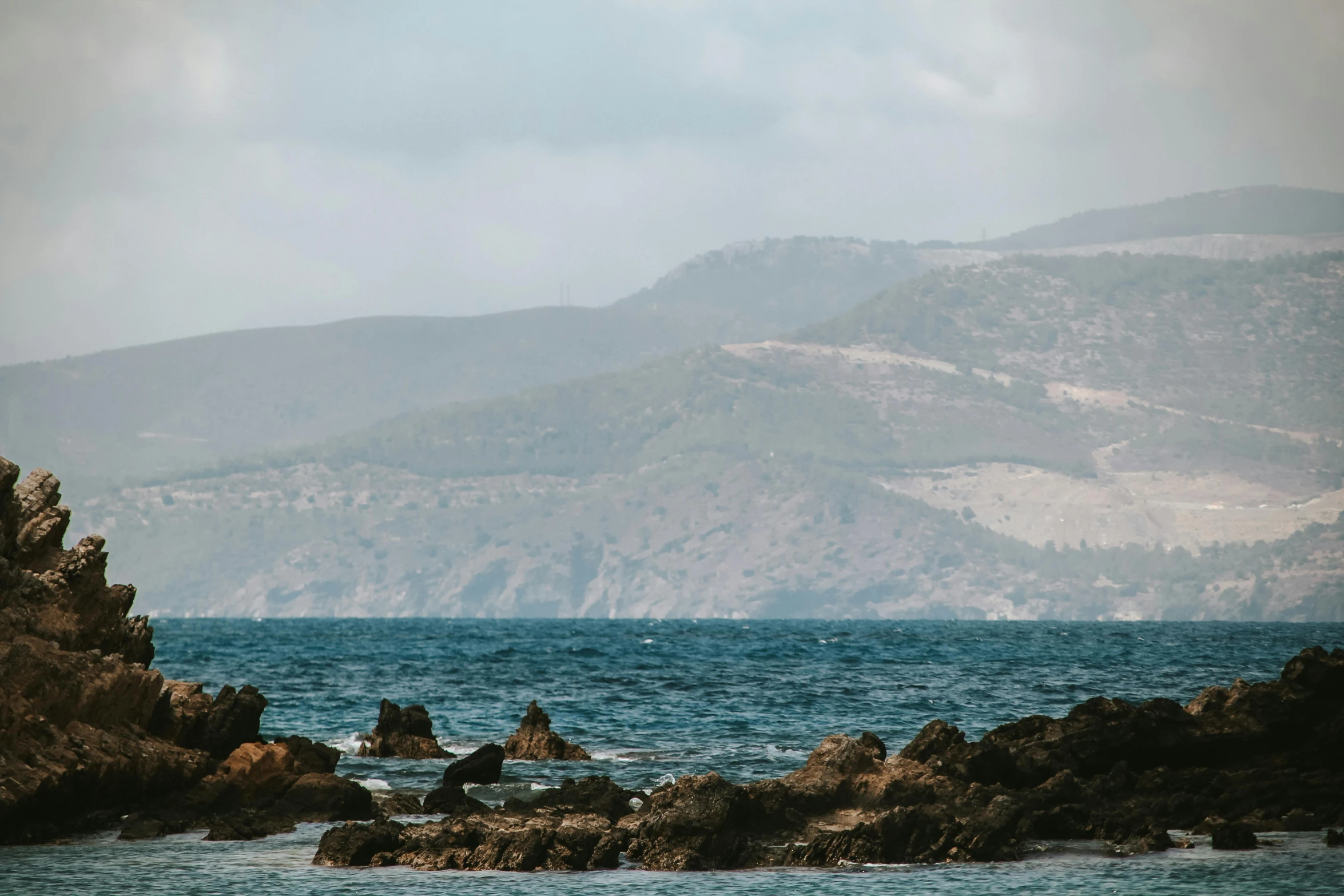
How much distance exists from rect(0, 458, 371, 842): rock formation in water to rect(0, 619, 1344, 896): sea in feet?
3.31

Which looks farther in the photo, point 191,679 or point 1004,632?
point 1004,632

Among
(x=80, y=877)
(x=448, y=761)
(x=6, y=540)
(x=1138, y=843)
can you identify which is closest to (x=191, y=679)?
(x=448, y=761)

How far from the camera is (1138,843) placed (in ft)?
74.4

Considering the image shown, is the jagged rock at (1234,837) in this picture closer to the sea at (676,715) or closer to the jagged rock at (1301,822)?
the sea at (676,715)

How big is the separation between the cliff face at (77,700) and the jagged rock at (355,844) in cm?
452

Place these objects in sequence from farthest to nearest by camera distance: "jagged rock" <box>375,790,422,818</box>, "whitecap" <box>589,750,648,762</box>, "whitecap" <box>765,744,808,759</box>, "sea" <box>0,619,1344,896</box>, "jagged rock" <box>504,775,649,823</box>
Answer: "whitecap" <box>589,750,648,762</box>
"whitecap" <box>765,744,808,759</box>
"jagged rock" <box>375,790,422,818</box>
"jagged rock" <box>504,775,649,823</box>
"sea" <box>0,619,1344,896</box>

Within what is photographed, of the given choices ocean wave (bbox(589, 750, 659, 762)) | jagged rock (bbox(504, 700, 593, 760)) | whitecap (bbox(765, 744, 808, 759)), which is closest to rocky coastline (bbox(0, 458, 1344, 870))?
jagged rock (bbox(504, 700, 593, 760))

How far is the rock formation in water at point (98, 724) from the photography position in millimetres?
23844

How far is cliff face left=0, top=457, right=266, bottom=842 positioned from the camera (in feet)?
77.8

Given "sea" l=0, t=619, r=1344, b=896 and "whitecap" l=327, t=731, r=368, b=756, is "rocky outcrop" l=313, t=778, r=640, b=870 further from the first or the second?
"whitecap" l=327, t=731, r=368, b=756

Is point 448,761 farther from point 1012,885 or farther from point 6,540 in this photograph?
point 1012,885

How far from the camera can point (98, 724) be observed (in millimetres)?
Result: 25578

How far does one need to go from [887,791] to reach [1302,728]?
325 inches

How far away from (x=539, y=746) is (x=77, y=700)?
45.0 feet
